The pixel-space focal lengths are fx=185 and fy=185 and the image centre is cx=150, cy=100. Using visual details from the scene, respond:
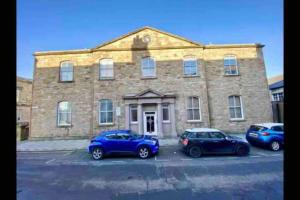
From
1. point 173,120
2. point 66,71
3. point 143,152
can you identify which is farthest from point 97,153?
point 66,71

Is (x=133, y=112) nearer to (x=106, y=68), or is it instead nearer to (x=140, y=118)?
(x=140, y=118)

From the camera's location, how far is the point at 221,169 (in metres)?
8.20

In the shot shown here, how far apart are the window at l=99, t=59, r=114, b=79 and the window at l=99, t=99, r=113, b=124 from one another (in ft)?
8.03

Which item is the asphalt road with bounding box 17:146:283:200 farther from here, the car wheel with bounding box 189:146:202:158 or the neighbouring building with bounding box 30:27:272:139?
the neighbouring building with bounding box 30:27:272:139

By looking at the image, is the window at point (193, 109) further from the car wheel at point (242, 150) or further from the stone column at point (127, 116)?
the car wheel at point (242, 150)

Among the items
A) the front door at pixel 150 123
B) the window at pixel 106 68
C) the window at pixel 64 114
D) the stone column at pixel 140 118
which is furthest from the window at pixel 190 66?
the window at pixel 64 114

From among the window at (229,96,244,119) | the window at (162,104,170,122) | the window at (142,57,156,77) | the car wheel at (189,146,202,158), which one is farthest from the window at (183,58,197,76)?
the car wheel at (189,146,202,158)

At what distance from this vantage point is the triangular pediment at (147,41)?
58.8 feet

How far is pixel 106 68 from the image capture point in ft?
58.9

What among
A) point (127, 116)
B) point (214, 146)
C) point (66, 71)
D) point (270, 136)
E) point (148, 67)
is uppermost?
point (148, 67)

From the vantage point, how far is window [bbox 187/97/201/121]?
17.2m

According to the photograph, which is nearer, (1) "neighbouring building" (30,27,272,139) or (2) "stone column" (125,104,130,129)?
(2) "stone column" (125,104,130,129)

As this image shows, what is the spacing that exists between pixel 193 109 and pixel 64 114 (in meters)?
12.3
